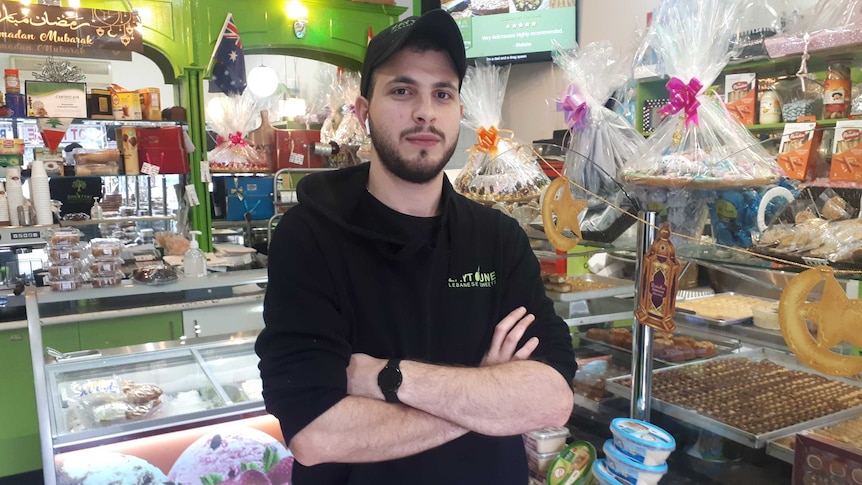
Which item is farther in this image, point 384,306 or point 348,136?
point 348,136

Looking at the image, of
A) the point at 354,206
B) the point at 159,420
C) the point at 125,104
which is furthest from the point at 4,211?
the point at 354,206

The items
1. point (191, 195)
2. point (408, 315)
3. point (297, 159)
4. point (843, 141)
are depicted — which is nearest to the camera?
point (408, 315)

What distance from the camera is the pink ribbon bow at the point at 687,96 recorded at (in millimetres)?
1484

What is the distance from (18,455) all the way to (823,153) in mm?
4774

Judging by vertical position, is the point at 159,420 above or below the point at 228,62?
below

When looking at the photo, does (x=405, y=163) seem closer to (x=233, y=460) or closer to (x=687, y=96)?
(x=687, y=96)

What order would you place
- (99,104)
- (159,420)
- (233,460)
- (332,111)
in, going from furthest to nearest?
(332,111)
(99,104)
(233,460)
(159,420)

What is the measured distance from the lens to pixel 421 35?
1.38 m

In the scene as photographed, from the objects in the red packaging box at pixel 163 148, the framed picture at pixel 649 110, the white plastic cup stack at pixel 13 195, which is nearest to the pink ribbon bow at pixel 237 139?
the red packaging box at pixel 163 148

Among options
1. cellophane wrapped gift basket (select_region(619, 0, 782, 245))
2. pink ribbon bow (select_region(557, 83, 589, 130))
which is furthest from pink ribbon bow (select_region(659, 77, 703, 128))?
pink ribbon bow (select_region(557, 83, 589, 130))

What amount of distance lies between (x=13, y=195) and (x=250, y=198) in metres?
1.66

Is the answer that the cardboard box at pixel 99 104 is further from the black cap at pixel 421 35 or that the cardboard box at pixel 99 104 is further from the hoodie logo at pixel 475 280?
the hoodie logo at pixel 475 280

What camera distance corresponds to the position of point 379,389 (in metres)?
1.22

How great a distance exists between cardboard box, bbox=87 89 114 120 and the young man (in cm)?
341
